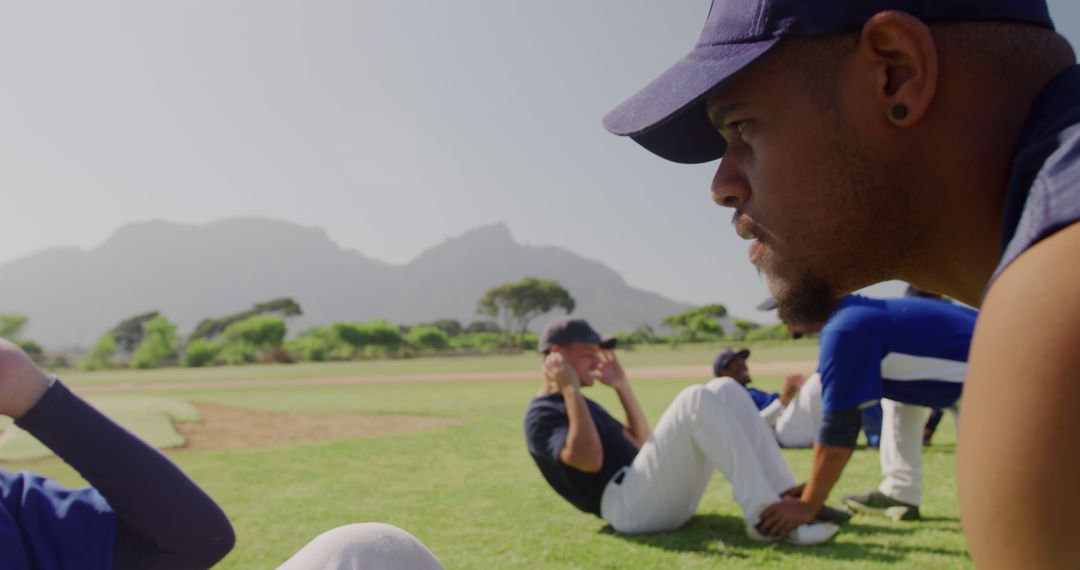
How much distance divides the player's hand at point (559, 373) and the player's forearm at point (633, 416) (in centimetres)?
63

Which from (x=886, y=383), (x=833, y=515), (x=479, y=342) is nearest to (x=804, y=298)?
(x=886, y=383)

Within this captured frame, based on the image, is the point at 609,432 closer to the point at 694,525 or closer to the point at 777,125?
the point at 694,525

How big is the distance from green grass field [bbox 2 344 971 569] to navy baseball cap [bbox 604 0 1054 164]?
9.88 ft

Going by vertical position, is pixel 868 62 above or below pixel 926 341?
above

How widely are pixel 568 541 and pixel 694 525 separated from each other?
34.0 inches

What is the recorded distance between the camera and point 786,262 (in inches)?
47.5

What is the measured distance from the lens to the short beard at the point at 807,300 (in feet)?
3.96

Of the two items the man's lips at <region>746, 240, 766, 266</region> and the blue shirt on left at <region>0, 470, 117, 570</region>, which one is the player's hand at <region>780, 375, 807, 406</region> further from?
the blue shirt on left at <region>0, 470, 117, 570</region>

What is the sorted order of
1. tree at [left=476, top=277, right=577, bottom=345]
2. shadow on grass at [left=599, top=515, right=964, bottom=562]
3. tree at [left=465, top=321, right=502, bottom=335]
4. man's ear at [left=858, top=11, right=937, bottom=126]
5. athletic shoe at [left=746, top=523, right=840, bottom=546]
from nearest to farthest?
man's ear at [left=858, top=11, right=937, bottom=126], shadow on grass at [left=599, top=515, right=964, bottom=562], athletic shoe at [left=746, top=523, right=840, bottom=546], tree at [left=476, top=277, right=577, bottom=345], tree at [left=465, top=321, right=502, bottom=335]

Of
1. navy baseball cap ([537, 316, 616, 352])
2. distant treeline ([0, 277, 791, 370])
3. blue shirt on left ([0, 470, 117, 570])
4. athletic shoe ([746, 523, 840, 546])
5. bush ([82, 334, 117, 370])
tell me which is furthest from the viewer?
bush ([82, 334, 117, 370])

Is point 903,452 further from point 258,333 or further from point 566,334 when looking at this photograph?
point 258,333

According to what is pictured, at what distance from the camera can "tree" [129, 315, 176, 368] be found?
63.1 m

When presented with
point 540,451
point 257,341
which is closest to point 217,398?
point 540,451

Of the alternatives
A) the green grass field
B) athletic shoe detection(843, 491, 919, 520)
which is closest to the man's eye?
the green grass field
